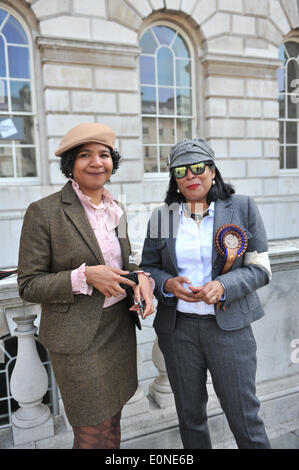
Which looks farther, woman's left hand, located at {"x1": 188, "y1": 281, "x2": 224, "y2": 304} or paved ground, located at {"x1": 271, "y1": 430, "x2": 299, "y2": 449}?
paved ground, located at {"x1": 271, "y1": 430, "x2": 299, "y2": 449}

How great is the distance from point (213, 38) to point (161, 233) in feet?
30.5

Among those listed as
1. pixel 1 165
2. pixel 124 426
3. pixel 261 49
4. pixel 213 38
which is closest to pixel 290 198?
pixel 261 49

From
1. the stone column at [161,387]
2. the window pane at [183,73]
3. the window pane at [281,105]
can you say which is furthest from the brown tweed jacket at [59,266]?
the window pane at [281,105]

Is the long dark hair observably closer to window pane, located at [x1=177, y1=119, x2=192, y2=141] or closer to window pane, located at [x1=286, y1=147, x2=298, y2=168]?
window pane, located at [x1=177, y1=119, x2=192, y2=141]

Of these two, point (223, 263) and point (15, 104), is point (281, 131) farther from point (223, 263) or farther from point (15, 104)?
point (223, 263)

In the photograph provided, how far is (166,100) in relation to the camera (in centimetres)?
932

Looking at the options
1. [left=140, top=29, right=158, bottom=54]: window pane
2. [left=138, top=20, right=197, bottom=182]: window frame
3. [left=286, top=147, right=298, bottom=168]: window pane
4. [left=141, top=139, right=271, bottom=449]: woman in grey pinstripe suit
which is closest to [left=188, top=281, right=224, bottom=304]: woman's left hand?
[left=141, top=139, right=271, bottom=449]: woman in grey pinstripe suit

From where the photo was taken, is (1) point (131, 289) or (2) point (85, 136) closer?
(2) point (85, 136)

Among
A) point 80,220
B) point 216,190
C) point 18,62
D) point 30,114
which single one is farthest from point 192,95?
point 80,220

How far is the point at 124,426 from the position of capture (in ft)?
7.25

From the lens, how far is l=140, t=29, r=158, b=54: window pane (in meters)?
9.02

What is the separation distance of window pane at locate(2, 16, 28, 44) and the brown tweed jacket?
790cm

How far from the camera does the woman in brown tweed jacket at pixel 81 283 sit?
1.51 m

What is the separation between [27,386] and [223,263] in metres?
1.35
